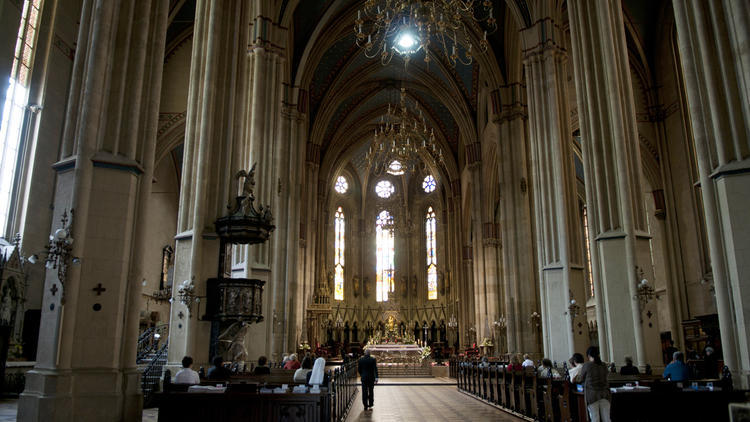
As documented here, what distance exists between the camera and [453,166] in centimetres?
3862

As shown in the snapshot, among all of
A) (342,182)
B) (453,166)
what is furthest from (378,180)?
(453,166)

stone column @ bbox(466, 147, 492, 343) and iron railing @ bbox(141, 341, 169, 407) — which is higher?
stone column @ bbox(466, 147, 492, 343)

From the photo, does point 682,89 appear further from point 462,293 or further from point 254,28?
point 462,293

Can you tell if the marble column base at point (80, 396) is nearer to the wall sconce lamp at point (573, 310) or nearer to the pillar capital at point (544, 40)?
the wall sconce lamp at point (573, 310)

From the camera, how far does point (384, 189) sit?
45.1 m

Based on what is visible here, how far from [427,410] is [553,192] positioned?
939 cm

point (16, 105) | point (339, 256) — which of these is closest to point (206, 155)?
point (16, 105)

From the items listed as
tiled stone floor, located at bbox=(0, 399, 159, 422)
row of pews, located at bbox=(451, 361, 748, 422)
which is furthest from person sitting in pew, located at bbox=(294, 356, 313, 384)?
row of pews, located at bbox=(451, 361, 748, 422)

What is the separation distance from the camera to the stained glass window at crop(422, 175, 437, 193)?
44.1 m

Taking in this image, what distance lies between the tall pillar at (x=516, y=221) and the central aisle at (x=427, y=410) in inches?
299

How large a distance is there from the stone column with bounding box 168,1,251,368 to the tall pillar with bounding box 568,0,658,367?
28.0 ft

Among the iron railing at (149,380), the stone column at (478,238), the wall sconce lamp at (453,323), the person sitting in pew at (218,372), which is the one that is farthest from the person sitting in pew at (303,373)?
the wall sconce lamp at (453,323)

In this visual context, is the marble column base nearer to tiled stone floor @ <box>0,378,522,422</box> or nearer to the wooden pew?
tiled stone floor @ <box>0,378,522,422</box>

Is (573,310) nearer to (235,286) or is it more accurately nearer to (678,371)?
(678,371)
